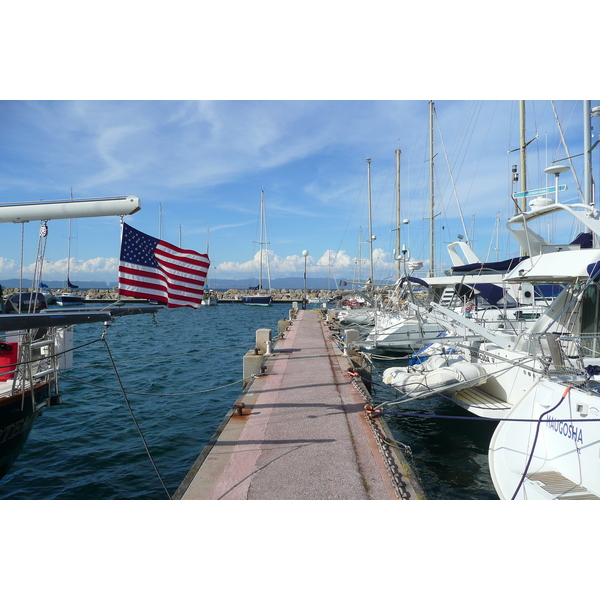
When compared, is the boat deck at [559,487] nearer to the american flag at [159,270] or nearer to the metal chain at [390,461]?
the metal chain at [390,461]

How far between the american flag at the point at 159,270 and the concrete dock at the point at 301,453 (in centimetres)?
249

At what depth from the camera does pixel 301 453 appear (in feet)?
19.6

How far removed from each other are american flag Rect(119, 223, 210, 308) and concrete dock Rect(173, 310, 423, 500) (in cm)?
249

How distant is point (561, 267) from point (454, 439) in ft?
15.5

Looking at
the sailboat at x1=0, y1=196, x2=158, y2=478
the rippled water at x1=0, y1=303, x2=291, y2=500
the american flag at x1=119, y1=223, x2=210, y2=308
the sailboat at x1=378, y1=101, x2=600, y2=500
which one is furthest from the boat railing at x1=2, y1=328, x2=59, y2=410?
the sailboat at x1=378, y1=101, x2=600, y2=500

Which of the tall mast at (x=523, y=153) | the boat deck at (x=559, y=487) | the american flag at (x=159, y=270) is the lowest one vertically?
the boat deck at (x=559, y=487)

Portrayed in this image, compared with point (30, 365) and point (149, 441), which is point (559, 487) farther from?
point (30, 365)

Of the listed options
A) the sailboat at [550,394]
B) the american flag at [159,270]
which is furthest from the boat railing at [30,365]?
the sailboat at [550,394]

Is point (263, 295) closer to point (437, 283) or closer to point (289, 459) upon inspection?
point (437, 283)

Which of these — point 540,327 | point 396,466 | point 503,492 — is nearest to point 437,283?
point 540,327

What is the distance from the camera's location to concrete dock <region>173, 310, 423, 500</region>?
194 inches

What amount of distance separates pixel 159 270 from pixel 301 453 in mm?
4119

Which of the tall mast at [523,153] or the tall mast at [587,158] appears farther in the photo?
the tall mast at [523,153]

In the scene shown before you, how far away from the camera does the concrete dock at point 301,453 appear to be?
494cm
